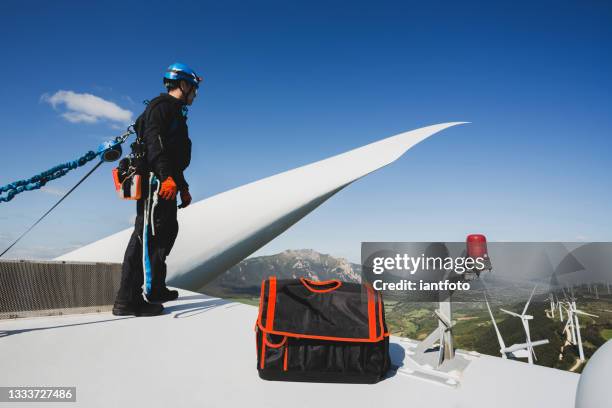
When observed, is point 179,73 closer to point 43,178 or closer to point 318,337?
point 43,178

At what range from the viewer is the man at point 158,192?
2756 mm

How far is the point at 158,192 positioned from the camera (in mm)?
2695

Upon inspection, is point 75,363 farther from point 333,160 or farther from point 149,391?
point 333,160

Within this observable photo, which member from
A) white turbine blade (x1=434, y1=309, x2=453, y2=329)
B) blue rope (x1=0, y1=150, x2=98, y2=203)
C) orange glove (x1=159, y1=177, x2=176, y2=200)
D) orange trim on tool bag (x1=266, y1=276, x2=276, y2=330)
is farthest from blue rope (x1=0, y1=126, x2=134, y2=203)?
white turbine blade (x1=434, y1=309, x2=453, y2=329)

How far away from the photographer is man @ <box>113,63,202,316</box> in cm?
276

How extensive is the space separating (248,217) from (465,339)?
75.3 meters

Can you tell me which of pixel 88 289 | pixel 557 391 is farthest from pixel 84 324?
pixel 557 391

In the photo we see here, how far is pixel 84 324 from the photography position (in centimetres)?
280

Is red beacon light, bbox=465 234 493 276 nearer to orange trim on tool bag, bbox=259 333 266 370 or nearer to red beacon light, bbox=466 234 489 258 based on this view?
red beacon light, bbox=466 234 489 258

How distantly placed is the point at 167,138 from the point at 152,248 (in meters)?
0.86

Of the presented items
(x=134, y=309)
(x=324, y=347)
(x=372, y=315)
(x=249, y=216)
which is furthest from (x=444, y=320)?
(x=249, y=216)

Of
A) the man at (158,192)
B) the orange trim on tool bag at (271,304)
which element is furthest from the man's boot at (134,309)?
the orange trim on tool bag at (271,304)

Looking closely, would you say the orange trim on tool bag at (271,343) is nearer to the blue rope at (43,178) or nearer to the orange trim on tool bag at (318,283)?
the orange trim on tool bag at (318,283)

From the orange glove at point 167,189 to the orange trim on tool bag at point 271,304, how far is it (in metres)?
1.23
